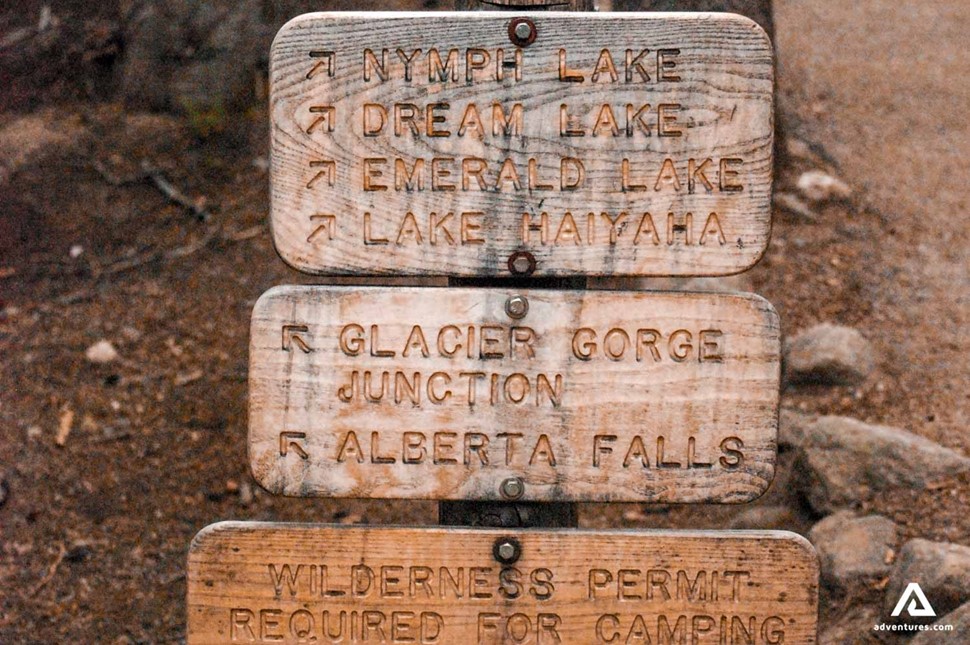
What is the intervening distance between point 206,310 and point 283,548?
2786mm

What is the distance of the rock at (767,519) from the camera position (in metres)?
3.76

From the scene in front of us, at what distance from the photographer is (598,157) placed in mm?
2014

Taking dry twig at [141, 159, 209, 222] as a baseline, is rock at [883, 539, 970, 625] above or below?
below

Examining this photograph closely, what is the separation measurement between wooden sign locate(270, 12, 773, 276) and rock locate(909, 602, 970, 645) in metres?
1.32

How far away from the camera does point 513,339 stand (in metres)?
2.04

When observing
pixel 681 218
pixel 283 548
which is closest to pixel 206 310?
pixel 283 548

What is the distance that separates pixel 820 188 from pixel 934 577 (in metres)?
2.60

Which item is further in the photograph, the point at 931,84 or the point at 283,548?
the point at 931,84

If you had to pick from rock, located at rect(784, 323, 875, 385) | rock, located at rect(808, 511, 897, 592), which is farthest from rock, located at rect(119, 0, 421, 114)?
rock, located at rect(808, 511, 897, 592)

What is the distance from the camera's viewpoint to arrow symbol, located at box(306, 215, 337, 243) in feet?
6.70

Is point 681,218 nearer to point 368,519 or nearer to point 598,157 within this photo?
point 598,157

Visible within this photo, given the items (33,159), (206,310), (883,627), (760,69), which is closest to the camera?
(760,69)

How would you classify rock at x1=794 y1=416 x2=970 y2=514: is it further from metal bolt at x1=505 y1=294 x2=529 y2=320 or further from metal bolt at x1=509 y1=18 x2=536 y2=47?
metal bolt at x1=509 y1=18 x2=536 y2=47

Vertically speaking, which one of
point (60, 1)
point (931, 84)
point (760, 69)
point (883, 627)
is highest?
point (760, 69)
